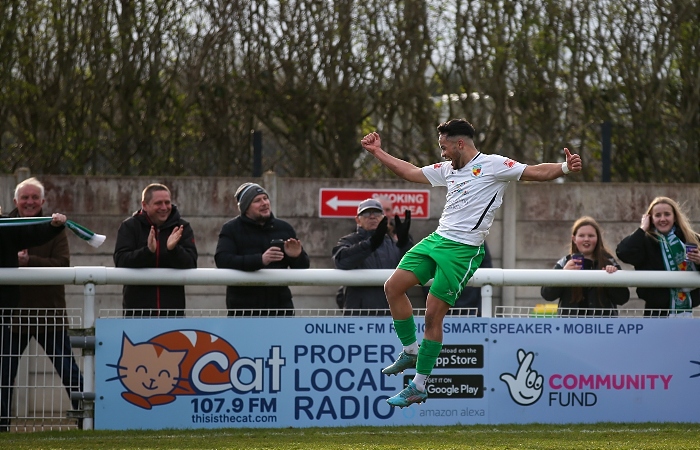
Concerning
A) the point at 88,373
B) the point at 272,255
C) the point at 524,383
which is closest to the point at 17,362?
the point at 88,373

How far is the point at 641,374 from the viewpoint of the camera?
8.06m

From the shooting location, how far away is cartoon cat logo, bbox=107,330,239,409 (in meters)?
7.71

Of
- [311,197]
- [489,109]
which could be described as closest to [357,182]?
[311,197]

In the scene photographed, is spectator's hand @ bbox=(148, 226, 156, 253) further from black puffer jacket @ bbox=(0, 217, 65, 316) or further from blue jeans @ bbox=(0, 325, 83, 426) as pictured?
blue jeans @ bbox=(0, 325, 83, 426)

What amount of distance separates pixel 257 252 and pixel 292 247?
18.1 inches

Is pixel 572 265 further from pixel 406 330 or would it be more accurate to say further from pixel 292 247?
pixel 292 247

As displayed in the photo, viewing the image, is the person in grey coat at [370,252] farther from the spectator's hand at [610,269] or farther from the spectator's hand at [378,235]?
the spectator's hand at [610,269]

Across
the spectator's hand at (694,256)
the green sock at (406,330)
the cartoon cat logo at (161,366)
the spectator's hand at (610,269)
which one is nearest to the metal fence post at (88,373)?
the cartoon cat logo at (161,366)

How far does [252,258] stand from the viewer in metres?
7.84

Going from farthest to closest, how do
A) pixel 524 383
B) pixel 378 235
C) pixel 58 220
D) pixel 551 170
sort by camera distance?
pixel 524 383 → pixel 378 235 → pixel 58 220 → pixel 551 170

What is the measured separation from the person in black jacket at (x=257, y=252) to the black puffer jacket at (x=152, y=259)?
29 cm

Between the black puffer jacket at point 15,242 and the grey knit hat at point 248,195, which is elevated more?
the grey knit hat at point 248,195

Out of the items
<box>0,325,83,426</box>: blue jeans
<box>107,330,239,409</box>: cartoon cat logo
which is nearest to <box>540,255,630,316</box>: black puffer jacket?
<box>107,330,239,409</box>: cartoon cat logo

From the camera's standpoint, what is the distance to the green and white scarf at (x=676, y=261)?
8.27 m
